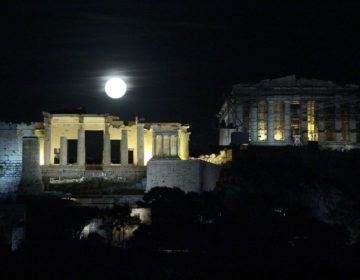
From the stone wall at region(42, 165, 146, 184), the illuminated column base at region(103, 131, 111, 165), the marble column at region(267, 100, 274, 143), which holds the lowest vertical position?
the stone wall at region(42, 165, 146, 184)

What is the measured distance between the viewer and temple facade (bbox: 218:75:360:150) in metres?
77.1

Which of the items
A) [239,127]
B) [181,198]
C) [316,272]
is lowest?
[316,272]

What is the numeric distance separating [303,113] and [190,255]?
31.6 meters

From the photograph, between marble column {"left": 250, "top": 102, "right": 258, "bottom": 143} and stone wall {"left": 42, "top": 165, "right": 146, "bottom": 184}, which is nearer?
stone wall {"left": 42, "top": 165, "right": 146, "bottom": 184}

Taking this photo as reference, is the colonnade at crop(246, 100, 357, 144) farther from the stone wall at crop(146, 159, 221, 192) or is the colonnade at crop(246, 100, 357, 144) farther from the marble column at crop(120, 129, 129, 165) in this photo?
the stone wall at crop(146, 159, 221, 192)

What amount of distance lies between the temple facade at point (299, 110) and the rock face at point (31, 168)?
19690 millimetres

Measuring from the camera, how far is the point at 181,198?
184 ft

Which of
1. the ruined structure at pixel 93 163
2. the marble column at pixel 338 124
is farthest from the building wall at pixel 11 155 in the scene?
the marble column at pixel 338 124

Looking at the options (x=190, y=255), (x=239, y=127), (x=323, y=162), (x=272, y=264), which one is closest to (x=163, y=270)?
(x=190, y=255)

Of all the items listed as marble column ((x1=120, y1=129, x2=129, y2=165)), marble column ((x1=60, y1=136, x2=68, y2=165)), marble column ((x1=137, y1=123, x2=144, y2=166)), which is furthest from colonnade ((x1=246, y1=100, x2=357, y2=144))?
marble column ((x1=60, y1=136, x2=68, y2=165))

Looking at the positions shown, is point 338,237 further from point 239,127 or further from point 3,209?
point 239,127

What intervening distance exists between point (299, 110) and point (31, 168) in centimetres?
2600

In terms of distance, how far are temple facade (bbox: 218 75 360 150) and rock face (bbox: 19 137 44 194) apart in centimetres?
1969

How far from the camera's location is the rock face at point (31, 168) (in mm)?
61656
